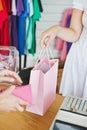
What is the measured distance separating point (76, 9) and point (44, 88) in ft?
1.92

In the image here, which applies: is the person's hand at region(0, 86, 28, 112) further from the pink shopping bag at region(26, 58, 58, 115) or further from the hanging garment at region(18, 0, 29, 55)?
the hanging garment at region(18, 0, 29, 55)

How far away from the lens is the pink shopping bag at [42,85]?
0.99 metres

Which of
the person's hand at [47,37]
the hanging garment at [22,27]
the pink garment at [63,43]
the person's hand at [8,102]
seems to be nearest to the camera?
the person's hand at [8,102]

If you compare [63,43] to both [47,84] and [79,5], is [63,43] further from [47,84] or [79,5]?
[47,84]

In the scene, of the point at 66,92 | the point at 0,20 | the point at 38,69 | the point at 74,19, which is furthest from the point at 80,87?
the point at 0,20

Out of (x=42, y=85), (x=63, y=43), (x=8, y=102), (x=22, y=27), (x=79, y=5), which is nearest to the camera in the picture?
(x=8, y=102)

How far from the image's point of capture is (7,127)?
985mm

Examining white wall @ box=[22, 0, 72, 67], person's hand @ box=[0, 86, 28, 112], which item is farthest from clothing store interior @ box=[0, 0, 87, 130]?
white wall @ box=[22, 0, 72, 67]

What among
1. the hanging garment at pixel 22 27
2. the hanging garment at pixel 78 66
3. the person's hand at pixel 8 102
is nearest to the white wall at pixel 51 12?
the hanging garment at pixel 22 27

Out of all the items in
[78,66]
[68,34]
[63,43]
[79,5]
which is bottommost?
[63,43]

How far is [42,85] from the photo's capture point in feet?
3.27

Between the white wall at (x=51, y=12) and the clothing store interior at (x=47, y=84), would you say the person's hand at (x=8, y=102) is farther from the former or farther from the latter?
the white wall at (x=51, y=12)

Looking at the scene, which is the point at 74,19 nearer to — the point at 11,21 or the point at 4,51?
the point at 4,51

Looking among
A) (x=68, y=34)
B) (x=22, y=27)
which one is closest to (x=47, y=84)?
(x=68, y=34)
